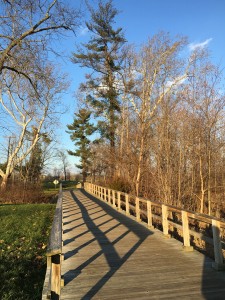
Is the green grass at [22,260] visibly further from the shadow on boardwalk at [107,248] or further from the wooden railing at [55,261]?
the wooden railing at [55,261]

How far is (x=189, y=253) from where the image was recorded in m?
6.67

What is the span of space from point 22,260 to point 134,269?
3.65m

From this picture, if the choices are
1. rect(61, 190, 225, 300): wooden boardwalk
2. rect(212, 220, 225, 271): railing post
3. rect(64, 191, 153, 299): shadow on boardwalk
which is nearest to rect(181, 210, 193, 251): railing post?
rect(61, 190, 225, 300): wooden boardwalk

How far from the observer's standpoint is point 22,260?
7.95 meters

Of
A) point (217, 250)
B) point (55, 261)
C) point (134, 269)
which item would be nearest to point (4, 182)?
point (134, 269)

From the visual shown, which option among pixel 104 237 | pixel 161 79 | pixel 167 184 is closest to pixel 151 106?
pixel 161 79

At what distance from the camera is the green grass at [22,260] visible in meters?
6.21

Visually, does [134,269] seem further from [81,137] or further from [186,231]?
[81,137]

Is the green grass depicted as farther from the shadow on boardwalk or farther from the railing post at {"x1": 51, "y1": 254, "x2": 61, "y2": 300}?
the railing post at {"x1": 51, "y1": 254, "x2": 61, "y2": 300}

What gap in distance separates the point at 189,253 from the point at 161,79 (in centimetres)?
1523

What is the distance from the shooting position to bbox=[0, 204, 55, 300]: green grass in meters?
6.21

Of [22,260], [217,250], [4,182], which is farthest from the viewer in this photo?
[4,182]

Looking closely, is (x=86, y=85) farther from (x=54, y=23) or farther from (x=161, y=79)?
(x=54, y=23)

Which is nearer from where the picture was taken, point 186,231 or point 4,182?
point 186,231
